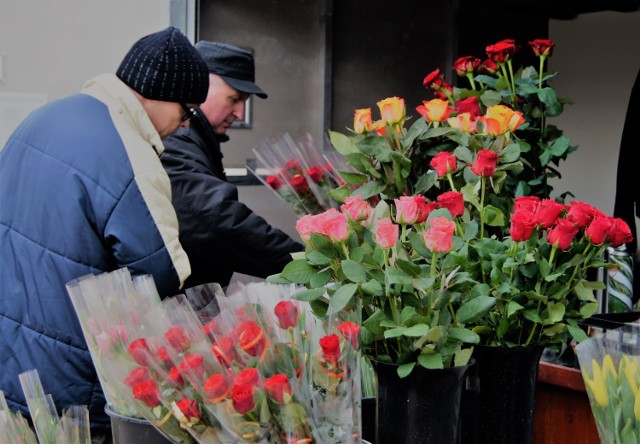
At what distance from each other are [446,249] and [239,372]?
307mm

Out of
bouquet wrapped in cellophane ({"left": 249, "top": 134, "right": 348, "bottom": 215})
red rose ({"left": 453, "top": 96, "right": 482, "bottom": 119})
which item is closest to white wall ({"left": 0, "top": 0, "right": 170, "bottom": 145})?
bouquet wrapped in cellophane ({"left": 249, "top": 134, "right": 348, "bottom": 215})

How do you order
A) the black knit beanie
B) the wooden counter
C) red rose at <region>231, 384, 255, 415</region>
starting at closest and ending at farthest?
1. red rose at <region>231, 384, 255, 415</region>
2. the wooden counter
3. the black knit beanie

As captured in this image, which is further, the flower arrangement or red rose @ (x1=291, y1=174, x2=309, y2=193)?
red rose @ (x1=291, y1=174, x2=309, y2=193)

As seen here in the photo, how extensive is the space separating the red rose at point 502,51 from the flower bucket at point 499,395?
2.68 feet

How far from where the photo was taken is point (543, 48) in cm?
199

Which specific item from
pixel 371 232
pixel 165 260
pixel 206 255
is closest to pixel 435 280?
pixel 371 232

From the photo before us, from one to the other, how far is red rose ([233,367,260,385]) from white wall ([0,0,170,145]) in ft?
7.44

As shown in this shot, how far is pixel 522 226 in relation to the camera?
128 cm

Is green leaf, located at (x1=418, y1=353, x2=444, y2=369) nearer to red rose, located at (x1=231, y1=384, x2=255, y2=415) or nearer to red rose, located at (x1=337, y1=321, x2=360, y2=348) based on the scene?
red rose, located at (x1=337, y1=321, x2=360, y2=348)

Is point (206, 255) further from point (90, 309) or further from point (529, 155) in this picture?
point (90, 309)

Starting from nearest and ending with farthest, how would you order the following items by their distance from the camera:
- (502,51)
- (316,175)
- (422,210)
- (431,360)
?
(431,360)
(422,210)
(502,51)
(316,175)

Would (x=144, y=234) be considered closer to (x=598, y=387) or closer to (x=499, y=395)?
(x=499, y=395)

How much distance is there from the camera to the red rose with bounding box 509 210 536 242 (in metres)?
1.29

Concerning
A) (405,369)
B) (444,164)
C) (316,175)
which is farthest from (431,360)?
(316,175)
